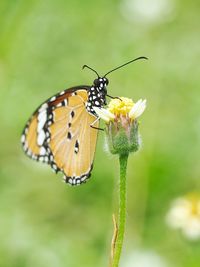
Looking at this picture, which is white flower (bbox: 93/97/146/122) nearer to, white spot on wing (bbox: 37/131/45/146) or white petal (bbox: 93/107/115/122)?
white petal (bbox: 93/107/115/122)

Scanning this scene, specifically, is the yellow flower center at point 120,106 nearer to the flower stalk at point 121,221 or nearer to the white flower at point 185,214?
the flower stalk at point 121,221

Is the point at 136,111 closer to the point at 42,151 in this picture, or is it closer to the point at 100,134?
the point at 42,151

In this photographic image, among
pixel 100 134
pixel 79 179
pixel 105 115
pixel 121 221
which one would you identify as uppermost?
pixel 100 134

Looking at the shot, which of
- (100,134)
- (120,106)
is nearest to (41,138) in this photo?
(120,106)

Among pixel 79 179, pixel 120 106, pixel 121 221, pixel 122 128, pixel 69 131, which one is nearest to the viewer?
pixel 121 221

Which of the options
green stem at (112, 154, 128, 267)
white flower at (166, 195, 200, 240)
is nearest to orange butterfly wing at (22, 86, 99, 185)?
green stem at (112, 154, 128, 267)

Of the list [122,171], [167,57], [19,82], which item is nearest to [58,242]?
[19,82]

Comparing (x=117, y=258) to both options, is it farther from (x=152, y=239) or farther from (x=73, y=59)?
(x=73, y=59)
